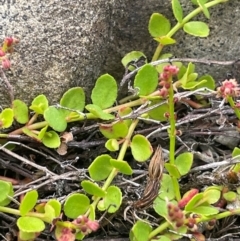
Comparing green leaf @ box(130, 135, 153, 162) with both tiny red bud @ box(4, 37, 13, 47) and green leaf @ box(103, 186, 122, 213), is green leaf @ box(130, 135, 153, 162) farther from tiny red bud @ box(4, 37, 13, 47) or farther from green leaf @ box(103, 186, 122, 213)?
tiny red bud @ box(4, 37, 13, 47)

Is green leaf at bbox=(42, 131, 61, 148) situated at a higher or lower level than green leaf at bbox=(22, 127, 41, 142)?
lower

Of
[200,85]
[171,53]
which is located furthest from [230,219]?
[171,53]

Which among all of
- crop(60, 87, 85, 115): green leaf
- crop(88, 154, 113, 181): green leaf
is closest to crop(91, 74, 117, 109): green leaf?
crop(60, 87, 85, 115): green leaf

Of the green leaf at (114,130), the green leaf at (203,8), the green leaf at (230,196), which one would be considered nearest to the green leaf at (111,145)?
the green leaf at (114,130)

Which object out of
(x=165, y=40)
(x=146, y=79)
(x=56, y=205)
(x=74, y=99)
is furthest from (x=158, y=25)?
(x=56, y=205)

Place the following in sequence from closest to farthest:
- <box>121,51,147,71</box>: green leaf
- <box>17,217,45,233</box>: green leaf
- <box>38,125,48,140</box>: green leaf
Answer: <box>17,217,45,233</box>: green leaf → <box>38,125,48,140</box>: green leaf → <box>121,51,147,71</box>: green leaf

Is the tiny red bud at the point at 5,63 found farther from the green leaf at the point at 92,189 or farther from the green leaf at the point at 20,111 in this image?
the green leaf at the point at 92,189

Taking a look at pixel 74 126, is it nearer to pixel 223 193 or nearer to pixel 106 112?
pixel 106 112
